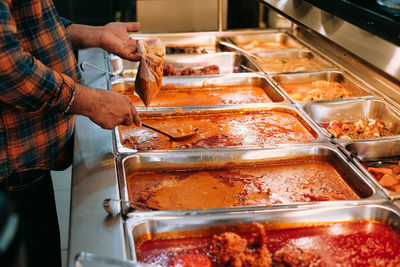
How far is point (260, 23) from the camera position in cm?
745

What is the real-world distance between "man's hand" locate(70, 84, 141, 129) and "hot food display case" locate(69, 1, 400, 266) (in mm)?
175

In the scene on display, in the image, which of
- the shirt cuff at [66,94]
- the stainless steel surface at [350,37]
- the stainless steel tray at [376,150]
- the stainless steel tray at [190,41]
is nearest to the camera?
the stainless steel surface at [350,37]

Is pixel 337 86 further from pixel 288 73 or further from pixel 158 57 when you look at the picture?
pixel 158 57

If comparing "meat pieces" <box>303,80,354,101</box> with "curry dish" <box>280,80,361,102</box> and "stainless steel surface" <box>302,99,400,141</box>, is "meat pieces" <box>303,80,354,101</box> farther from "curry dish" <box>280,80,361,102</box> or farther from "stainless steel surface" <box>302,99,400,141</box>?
"stainless steel surface" <box>302,99,400,141</box>

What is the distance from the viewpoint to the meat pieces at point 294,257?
1.36 meters

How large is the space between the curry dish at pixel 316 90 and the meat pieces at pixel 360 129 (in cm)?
34

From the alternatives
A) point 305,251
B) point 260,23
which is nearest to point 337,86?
point 305,251

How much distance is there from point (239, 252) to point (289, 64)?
7.43 feet

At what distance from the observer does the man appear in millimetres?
1596

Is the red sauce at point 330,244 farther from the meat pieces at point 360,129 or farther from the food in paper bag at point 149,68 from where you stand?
the food in paper bag at point 149,68

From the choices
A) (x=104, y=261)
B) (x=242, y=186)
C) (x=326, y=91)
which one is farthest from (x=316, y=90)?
(x=104, y=261)

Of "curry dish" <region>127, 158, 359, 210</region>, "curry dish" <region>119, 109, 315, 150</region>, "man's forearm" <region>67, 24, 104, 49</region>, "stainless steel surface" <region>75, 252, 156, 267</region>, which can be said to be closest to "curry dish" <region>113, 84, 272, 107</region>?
"curry dish" <region>119, 109, 315, 150</region>

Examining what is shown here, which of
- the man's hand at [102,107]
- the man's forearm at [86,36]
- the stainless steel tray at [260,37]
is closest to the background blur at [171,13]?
the stainless steel tray at [260,37]

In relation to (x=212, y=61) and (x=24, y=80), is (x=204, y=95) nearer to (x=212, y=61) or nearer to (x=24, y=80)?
(x=212, y=61)
